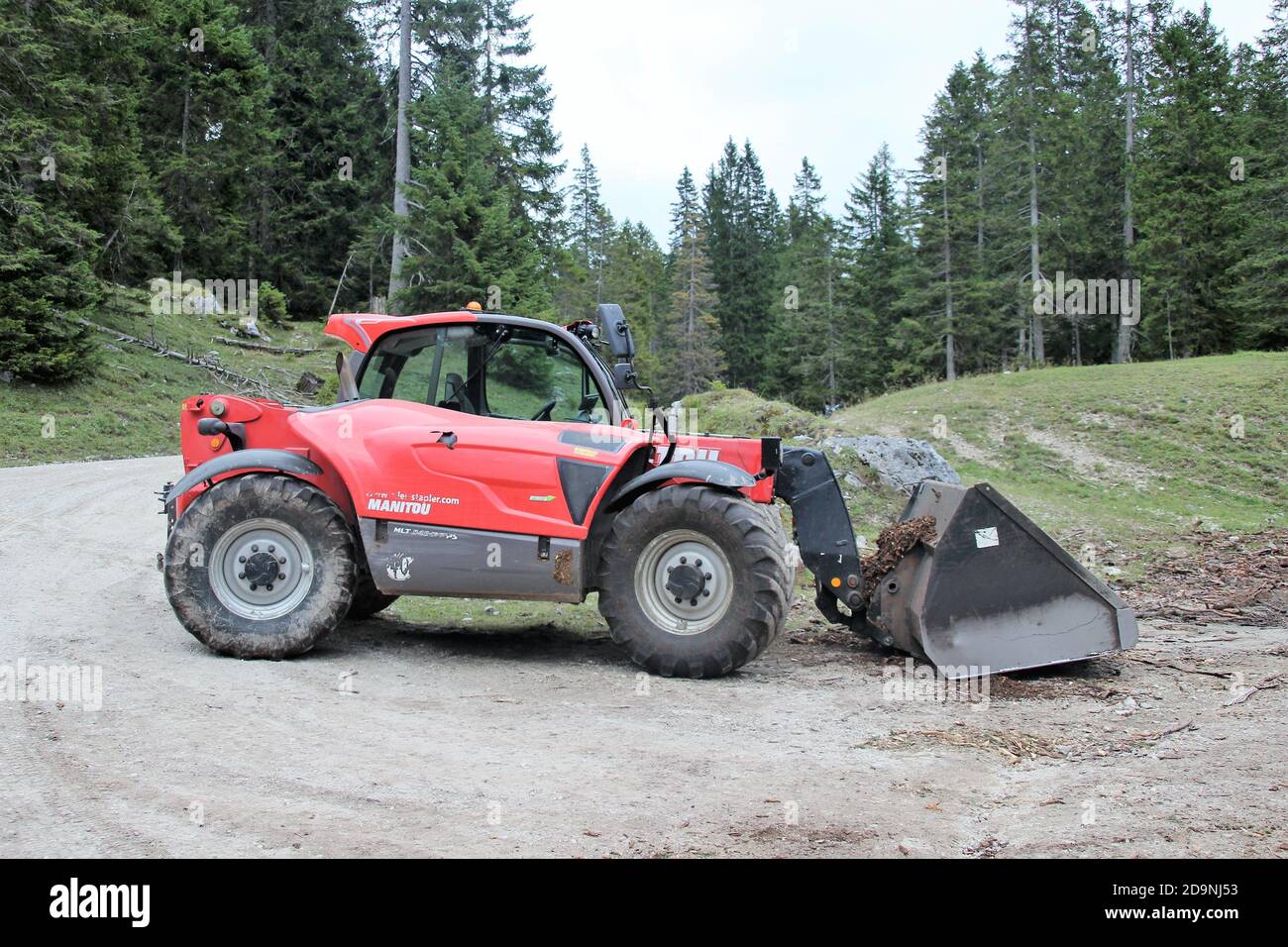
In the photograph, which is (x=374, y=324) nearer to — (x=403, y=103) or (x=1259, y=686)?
(x=1259, y=686)

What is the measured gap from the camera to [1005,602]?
718 cm

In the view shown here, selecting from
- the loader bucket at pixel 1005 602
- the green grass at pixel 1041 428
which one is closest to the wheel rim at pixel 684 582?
the loader bucket at pixel 1005 602

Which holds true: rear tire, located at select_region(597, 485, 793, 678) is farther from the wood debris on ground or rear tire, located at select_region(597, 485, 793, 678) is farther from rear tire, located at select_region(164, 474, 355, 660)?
the wood debris on ground

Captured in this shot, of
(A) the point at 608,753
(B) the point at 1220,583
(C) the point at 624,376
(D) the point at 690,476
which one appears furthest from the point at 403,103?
(A) the point at 608,753

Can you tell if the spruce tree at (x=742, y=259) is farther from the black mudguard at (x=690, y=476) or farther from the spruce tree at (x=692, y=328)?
the black mudguard at (x=690, y=476)

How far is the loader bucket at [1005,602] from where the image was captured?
712 centimetres

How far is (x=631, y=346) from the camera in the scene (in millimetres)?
7066

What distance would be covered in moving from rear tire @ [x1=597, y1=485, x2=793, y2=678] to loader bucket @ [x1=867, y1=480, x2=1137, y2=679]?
1107 mm

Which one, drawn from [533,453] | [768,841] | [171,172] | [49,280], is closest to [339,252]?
[171,172]

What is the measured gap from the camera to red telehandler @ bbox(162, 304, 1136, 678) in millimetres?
7051

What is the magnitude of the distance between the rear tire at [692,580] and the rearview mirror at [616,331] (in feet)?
3.37

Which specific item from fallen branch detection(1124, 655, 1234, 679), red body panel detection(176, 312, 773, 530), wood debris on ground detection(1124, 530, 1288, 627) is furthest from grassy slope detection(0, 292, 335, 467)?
wood debris on ground detection(1124, 530, 1288, 627)
